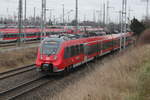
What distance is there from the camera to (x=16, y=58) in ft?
76.7

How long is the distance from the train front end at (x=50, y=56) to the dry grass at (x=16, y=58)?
16.5 ft

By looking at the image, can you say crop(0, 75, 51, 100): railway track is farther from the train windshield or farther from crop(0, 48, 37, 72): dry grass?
crop(0, 48, 37, 72): dry grass

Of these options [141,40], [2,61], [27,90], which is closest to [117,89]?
[27,90]

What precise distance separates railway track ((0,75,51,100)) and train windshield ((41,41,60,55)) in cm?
186

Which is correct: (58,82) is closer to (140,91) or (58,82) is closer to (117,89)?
(117,89)

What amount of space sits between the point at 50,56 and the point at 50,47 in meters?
0.68

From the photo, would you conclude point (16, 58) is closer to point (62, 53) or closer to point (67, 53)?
point (67, 53)

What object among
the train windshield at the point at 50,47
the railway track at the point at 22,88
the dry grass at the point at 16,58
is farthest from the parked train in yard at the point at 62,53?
the dry grass at the point at 16,58

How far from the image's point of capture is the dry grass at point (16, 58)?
850 inches

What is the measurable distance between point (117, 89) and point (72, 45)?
909 cm

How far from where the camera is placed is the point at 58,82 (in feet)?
52.5

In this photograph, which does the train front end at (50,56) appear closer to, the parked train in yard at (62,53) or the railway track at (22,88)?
the parked train in yard at (62,53)

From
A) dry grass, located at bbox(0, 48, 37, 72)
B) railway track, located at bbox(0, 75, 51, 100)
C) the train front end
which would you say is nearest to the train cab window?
the train front end

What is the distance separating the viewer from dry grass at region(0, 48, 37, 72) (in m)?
21.6
